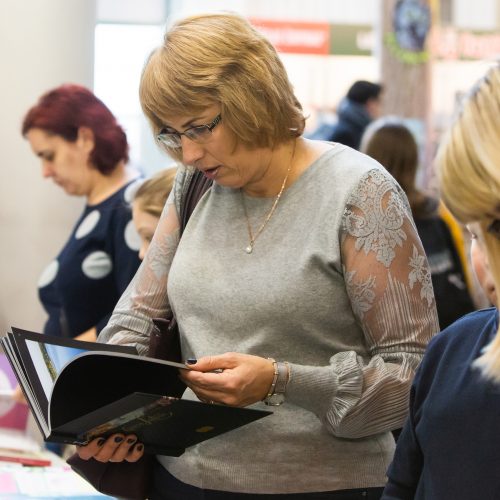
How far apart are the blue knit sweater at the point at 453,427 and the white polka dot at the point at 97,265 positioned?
1838 millimetres

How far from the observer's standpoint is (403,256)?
71.6 inches

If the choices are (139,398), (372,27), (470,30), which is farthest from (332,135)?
(139,398)

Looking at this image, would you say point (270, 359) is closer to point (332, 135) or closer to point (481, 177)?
point (481, 177)

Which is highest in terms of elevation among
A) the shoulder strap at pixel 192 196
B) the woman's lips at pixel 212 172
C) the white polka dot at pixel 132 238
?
the woman's lips at pixel 212 172

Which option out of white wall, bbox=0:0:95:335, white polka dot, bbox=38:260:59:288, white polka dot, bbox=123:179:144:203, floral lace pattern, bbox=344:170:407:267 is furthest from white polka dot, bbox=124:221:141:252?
white wall, bbox=0:0:95:335

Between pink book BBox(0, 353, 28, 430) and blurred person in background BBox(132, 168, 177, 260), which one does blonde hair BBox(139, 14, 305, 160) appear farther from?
pink book BBox(0, 353, 28, 430)

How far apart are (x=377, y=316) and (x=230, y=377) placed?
0.92ft

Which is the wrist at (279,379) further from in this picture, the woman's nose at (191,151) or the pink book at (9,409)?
the pink book at (9,409)

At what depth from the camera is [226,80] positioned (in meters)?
1.88

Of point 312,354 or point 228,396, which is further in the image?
point 312,354

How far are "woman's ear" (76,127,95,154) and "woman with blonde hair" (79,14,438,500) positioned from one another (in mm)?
1752

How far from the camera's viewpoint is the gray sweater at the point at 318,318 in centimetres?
181

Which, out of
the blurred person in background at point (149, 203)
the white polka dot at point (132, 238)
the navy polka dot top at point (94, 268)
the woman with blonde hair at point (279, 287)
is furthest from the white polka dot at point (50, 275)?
the woman with blonde hair at point (279, 287)

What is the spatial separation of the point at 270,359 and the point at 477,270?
46 centimetres
